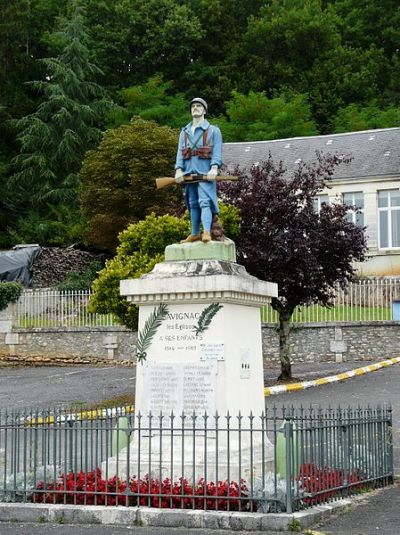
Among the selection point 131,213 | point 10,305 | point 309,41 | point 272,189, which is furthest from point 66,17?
point 272,189

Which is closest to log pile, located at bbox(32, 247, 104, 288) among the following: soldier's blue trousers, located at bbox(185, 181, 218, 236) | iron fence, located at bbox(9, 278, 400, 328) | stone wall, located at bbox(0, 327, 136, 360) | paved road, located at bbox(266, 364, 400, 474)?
iron fence, located at bbox(9, 278, 400, 328)

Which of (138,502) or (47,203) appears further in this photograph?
(47,203)

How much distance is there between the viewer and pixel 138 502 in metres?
11.4

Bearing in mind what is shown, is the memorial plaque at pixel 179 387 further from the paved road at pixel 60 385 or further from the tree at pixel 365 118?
the tree at pixel 365 118

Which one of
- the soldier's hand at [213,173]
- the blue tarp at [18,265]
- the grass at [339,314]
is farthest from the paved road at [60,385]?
the soldier's hand at [213,173]

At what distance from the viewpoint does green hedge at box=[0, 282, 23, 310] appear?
3612 centimetres

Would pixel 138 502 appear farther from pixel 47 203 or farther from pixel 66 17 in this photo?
pixel 66 17

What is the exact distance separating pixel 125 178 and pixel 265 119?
1227 cm

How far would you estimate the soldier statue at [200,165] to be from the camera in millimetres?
13094

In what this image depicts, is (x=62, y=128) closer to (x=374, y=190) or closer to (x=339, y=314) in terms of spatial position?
(x=374, y=190)

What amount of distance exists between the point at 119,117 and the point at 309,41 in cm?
1217

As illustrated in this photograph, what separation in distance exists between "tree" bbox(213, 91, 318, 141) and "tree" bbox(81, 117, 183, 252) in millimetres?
8748

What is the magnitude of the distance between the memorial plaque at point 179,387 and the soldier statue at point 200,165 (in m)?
1.70

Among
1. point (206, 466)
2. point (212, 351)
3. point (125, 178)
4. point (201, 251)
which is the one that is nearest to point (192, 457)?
point (206, 466)
